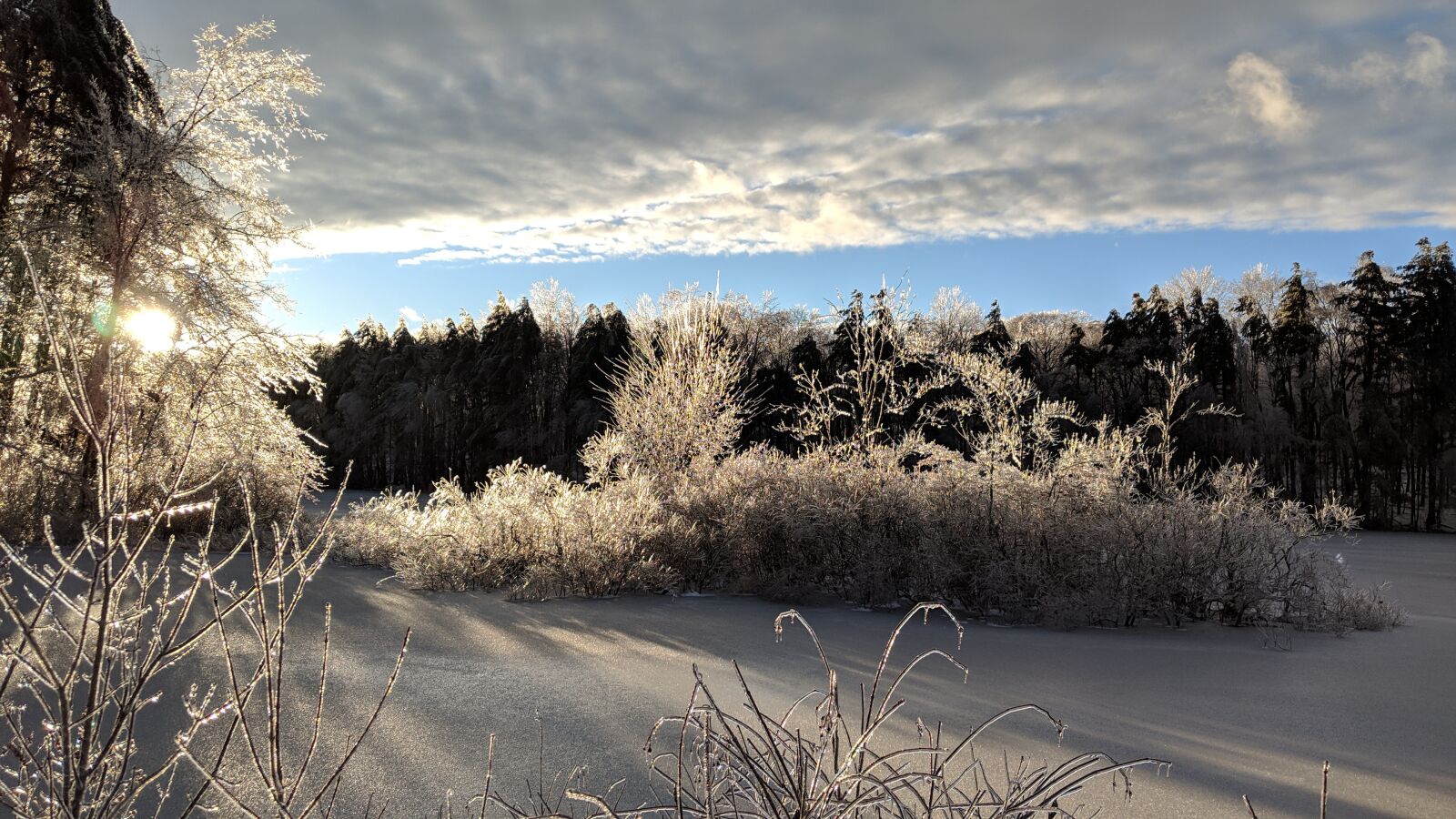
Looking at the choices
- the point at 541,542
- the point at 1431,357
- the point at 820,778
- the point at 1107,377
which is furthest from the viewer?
the point at 1107,377

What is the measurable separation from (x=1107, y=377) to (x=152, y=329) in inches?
1016

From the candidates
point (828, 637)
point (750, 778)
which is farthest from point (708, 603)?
point (750, 778)

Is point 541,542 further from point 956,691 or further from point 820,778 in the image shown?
point 820,778

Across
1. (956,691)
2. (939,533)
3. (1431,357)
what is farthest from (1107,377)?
(956,691)

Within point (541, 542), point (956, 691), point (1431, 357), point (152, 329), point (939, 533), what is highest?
point (1431, 357)

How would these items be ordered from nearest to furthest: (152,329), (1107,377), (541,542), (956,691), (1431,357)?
(956,691), (541,542), (152,329), (1431,357), (1107,377)

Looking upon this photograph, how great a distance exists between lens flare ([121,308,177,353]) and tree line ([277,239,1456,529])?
4.72 meters

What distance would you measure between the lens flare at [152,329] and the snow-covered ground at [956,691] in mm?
5323

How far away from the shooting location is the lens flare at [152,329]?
31.1ft

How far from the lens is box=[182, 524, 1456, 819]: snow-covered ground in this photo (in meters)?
3.00

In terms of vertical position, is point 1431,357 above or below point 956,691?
above

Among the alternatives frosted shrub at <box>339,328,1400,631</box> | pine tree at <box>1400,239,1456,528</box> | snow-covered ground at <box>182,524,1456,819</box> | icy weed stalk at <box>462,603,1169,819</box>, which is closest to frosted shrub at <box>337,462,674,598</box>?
frosted shrub at <box>339,328,1400,631</box>

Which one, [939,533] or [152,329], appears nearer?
[939,533]

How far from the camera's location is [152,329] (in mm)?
9750
